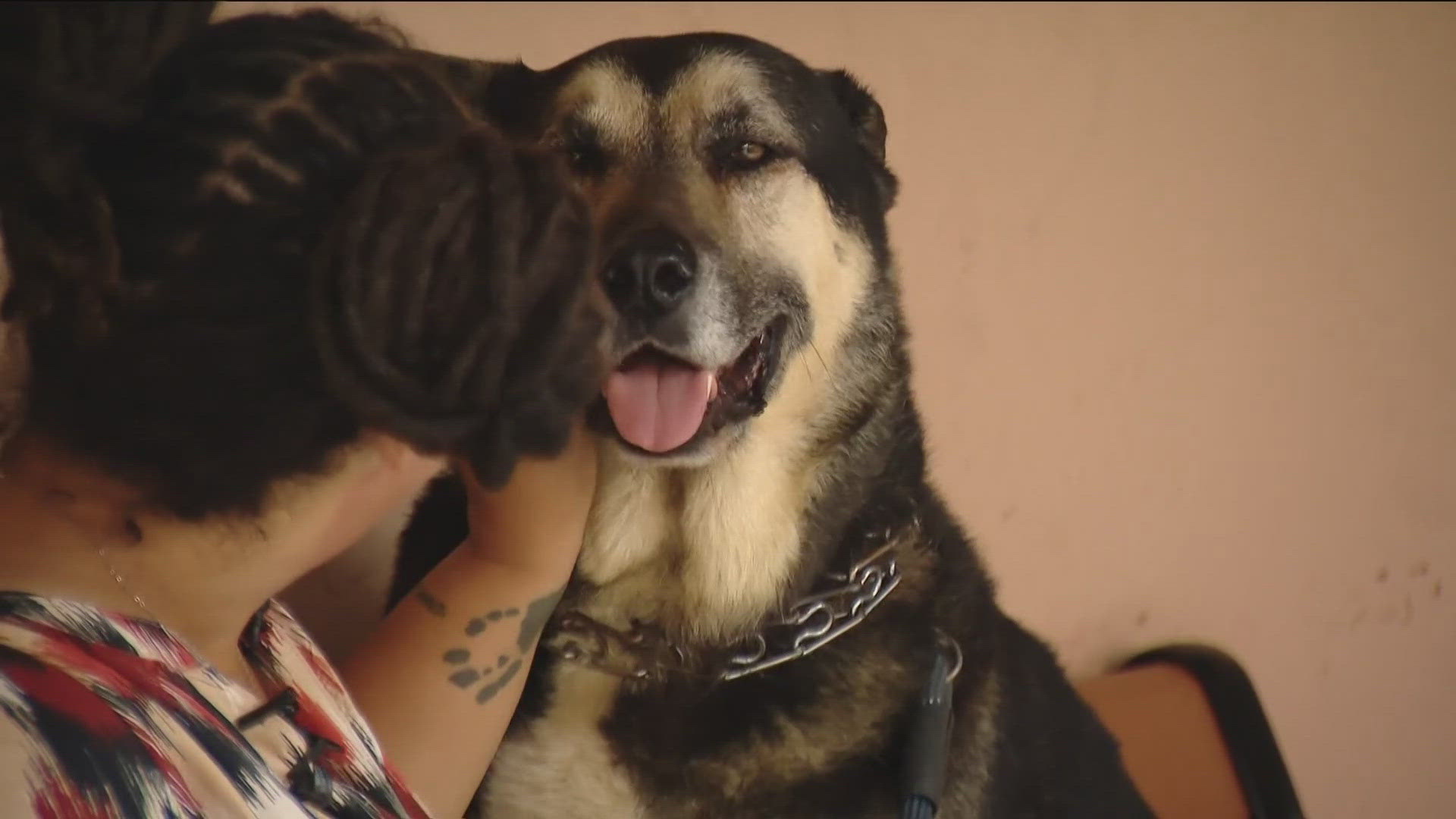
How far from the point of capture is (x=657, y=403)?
106 centimetres

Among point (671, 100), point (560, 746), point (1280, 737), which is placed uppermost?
point (671, 100)

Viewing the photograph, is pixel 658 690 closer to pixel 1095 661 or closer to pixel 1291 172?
pixel 1095 661

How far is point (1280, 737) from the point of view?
74.0 inches

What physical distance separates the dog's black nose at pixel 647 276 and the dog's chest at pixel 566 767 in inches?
15.3

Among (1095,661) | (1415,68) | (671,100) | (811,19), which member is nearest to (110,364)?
(671,100)

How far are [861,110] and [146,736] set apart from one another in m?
1.05

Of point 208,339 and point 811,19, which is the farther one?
point 811,19

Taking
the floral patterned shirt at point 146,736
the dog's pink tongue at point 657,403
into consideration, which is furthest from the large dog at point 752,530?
the floral patterned shirt at point 146,736

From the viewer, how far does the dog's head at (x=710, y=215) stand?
1041mm

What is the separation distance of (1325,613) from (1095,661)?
420 millimetres

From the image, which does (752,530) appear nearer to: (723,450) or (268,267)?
(723,450)

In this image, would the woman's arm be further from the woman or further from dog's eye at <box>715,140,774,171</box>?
dog's eye at <box>715,140,774,171</box>

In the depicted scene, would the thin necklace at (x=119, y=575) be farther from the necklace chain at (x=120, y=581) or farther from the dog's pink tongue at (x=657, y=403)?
the dog's pink tongue at (x=657, y=403)

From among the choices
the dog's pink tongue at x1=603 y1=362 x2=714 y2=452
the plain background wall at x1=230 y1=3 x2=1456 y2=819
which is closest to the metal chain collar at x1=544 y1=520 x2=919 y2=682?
the dog's pink tongue at x1=603 y1=362 x2=714 y2=452
